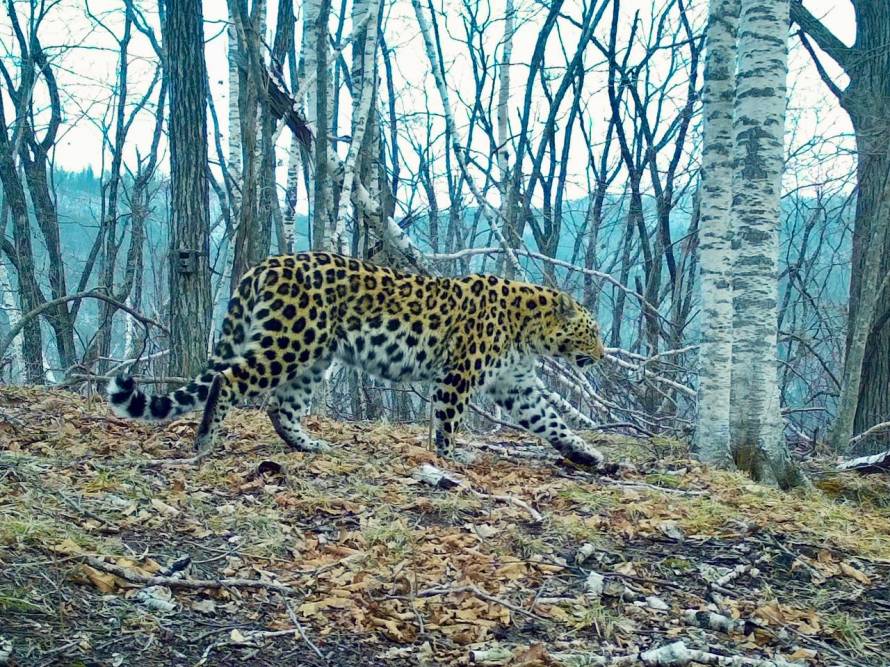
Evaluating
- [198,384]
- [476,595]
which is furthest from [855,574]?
[198,384]

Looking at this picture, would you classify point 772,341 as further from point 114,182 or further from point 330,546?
point 114,182

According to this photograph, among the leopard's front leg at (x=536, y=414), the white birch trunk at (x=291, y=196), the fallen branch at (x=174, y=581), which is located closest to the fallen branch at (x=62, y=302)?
the white birch trunk at (x=291, y=196)

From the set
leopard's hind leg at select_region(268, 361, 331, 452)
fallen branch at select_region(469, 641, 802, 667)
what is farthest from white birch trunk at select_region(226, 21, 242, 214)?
fallen branch at select_region(469, 641, 802, 667)

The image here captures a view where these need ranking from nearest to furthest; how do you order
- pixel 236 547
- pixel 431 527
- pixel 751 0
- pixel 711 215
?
pixel 236 547
pixel 431 527
pixel 751 0
pixel 711 215

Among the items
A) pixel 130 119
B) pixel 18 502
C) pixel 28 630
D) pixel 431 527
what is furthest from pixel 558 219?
pixel 28 630

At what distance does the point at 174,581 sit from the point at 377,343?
11.4 feet

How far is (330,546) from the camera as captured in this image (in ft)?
15.7

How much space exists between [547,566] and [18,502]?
293cm

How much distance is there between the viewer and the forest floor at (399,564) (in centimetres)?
370

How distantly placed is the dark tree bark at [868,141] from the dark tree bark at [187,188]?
305 inches

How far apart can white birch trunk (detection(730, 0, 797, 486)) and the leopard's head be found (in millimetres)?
1413

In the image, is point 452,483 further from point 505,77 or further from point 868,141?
point 505,77

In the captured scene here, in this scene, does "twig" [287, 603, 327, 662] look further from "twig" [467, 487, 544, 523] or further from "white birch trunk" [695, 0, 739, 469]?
"white birch trunk" [695, 0, 739, 469]

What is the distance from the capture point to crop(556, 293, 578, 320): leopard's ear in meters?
8.29
